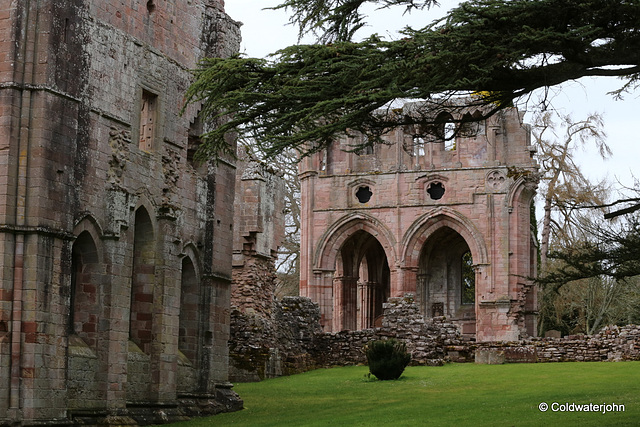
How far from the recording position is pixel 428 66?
1303cm

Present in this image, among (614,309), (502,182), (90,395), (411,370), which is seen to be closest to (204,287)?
(90,395)

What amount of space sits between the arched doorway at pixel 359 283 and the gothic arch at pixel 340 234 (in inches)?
25.4

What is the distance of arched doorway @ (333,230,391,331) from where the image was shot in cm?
4144

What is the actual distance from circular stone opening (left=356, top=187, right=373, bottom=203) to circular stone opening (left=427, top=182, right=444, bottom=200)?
2274 mm

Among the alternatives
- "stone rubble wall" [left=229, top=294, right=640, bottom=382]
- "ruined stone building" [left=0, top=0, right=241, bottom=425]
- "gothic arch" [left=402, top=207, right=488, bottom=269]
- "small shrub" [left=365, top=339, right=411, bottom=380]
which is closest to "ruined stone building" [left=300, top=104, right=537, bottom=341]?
"gothic arch" [left=402, top=207, right=488, bottom=269]

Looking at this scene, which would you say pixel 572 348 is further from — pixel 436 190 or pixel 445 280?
pixel 445 280

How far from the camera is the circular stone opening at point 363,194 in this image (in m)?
39.8

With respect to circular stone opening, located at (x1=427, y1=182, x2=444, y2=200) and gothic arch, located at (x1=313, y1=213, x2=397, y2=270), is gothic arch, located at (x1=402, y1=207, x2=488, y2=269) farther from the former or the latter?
gothic arch, located at (x1=313, y1=213, x2=397, y2=270)

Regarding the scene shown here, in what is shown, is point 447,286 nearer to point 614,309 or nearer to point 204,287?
point 614,309

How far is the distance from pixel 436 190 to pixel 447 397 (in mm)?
19859

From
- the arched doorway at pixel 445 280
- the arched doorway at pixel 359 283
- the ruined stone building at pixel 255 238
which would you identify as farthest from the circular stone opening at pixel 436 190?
the ruined stone building at pixel 255 238

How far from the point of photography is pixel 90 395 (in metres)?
16.9

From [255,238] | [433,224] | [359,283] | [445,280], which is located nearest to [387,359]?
[255,238]

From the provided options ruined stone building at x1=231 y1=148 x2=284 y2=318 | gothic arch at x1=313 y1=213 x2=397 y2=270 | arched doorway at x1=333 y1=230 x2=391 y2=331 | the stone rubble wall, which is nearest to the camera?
the stone rubble wall
